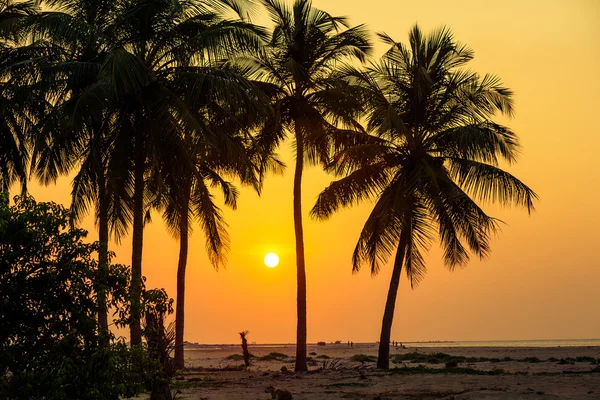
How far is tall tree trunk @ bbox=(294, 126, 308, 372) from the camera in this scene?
27.9 m

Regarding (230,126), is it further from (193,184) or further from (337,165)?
(337,165)

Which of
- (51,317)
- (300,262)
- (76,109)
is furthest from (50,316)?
→ (300,262)

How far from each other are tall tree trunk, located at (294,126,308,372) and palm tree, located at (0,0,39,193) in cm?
960

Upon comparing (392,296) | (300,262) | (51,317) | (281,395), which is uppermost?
(300,262)

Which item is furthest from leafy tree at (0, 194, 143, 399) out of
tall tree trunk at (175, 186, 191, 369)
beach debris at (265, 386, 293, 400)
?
tall tree trunk at (175, 186, 191, 369)

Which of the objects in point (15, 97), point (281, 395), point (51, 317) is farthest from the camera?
point (15, 97)

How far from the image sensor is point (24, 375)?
11195 mm

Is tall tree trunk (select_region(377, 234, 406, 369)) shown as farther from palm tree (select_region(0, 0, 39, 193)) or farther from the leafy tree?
the leafy tree

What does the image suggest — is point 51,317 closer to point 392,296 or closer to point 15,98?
point 15,98

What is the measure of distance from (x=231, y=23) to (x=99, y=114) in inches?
181

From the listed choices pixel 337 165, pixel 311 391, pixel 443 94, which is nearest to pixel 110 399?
pixel 311 391

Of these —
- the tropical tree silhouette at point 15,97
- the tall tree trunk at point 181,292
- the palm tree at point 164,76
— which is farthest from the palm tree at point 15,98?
the tall tree trunk at point 181,292

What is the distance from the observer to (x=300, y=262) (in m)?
28.6

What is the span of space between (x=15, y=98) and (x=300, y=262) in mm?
11833
